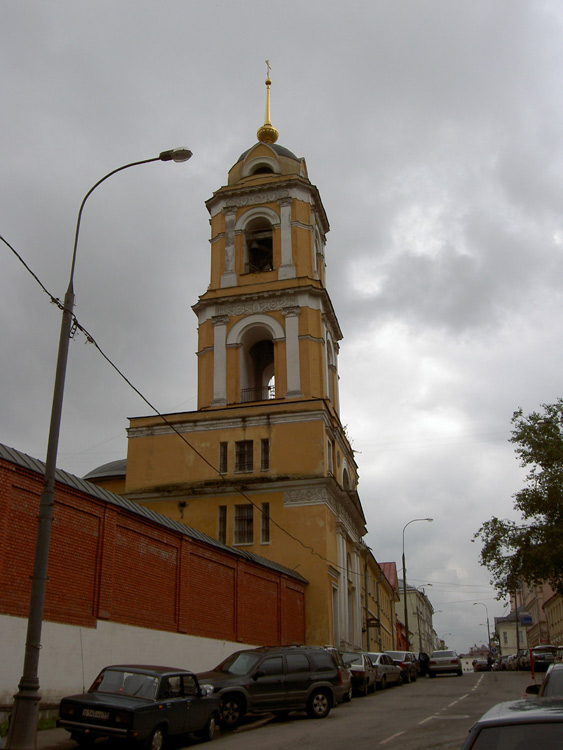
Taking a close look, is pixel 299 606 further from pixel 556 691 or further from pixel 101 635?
pixel 556 691

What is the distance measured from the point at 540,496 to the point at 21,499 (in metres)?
34.6

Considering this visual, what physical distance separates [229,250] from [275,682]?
27.4 m

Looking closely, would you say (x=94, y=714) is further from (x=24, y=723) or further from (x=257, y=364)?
(x=257, y=364)

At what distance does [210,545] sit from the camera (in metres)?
23.0

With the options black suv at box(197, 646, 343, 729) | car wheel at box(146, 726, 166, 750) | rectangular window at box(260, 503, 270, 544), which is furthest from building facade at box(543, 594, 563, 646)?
car wheel at box(146, 726, 166, 750)

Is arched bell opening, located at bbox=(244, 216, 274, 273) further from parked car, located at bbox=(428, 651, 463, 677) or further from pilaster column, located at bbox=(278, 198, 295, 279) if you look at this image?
parked car, located at bbox=(428, 651, 463, 677)

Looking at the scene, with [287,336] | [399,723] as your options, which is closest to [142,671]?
[399,723]

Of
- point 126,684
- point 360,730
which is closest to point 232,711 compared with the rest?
point 360,730

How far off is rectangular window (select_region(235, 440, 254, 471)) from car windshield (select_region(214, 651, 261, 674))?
17.7 meters

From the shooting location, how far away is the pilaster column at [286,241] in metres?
39.5

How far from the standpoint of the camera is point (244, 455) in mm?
35438

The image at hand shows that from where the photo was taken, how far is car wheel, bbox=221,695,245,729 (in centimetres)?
1549

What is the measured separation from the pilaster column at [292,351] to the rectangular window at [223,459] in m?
3.87

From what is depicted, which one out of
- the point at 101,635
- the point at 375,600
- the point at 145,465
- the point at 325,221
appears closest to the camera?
the point at 101,635
